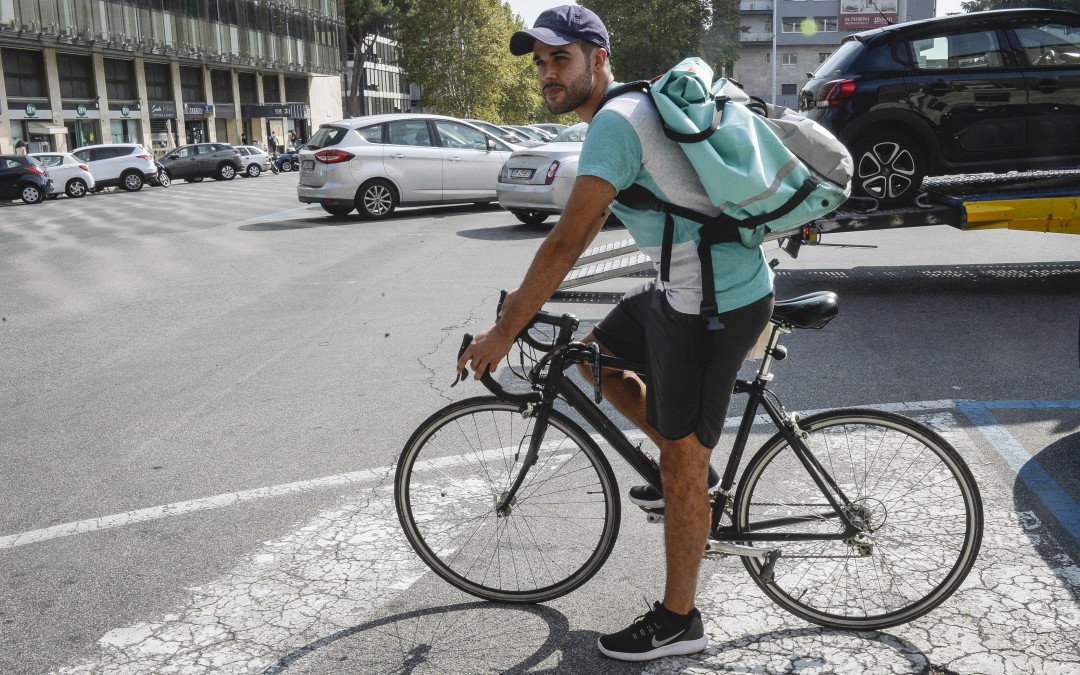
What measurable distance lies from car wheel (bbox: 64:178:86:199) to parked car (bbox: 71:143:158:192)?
2.25 meters

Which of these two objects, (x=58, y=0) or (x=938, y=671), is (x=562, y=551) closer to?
(x=938, y=671)

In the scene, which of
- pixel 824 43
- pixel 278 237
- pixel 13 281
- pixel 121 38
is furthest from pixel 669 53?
pixel 13 281

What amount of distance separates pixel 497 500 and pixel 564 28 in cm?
154

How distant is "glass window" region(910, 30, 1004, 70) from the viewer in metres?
8.97

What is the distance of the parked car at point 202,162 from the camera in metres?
39.5

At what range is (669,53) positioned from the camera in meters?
59.4

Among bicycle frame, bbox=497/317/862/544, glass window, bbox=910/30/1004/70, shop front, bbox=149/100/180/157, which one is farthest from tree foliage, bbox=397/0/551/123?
bicycle frame, bbox=497/317/862/544

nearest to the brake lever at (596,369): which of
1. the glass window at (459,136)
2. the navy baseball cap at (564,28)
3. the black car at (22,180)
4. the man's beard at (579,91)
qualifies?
the man's beard at (579,91)

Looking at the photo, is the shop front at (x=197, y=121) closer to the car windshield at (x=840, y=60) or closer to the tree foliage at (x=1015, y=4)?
the tree foliage at (x=1015, y=4)

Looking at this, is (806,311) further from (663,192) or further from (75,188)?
(75,188)

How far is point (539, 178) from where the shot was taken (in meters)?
14.1

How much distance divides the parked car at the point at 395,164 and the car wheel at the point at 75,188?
17.0 metres

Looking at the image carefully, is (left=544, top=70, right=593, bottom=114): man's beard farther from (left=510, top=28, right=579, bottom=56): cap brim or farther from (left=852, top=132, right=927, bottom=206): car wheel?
(left=852, top=132, right=927, bottom=206): car wheel

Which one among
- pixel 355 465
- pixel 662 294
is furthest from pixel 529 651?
pixel 355 465
